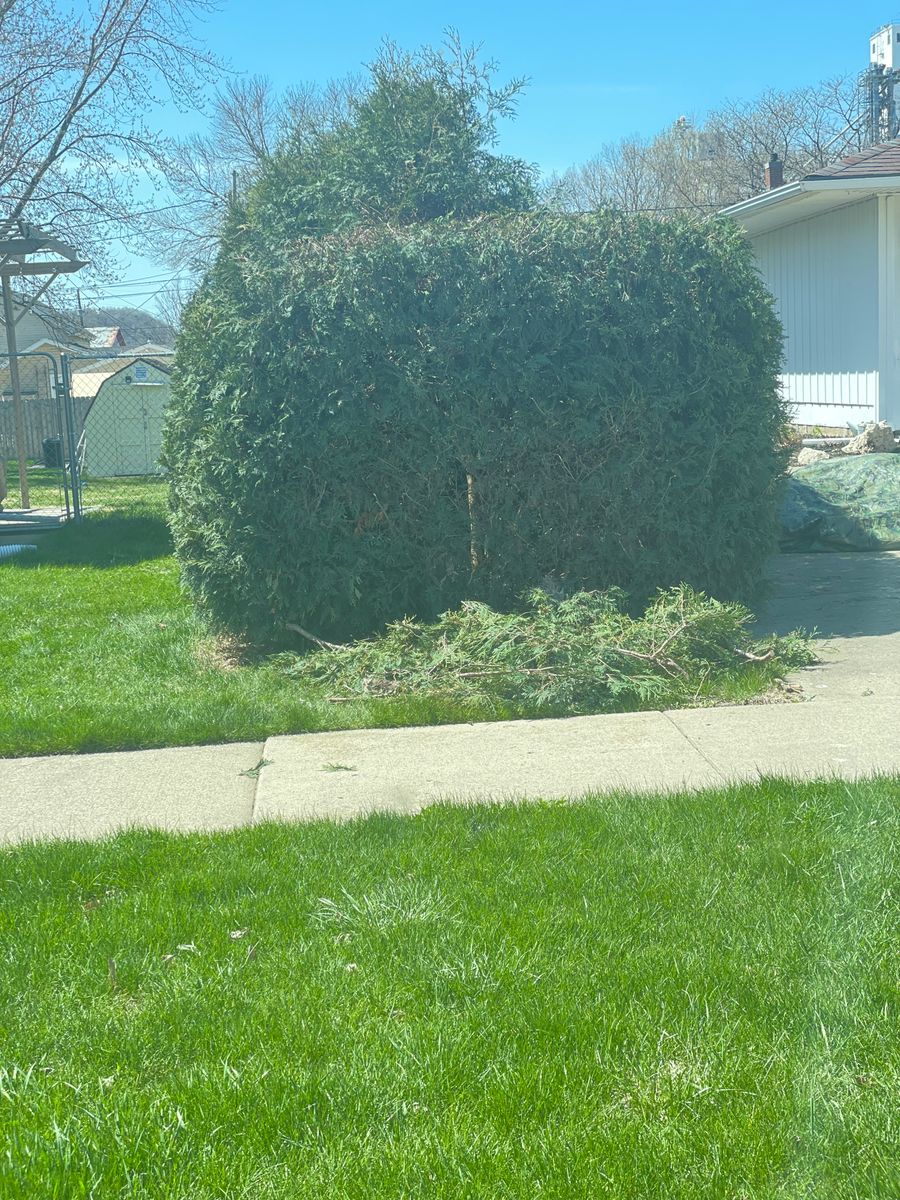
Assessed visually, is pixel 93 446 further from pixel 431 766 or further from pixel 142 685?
pixel 431 766

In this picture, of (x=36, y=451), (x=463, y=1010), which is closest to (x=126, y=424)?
(x=36, y=451)

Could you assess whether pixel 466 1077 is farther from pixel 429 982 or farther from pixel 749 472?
pixel 749 472

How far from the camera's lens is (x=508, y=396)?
25.9 ft

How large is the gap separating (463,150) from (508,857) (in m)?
6.24

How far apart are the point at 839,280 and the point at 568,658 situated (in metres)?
11.7

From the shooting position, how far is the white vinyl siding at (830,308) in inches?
631

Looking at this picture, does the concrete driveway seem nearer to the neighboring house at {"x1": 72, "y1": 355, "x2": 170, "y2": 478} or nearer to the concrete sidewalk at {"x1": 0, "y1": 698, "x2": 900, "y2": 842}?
the concrete sidewalk at {"x1": 0, "y1": 698, "x2": 900, "y2": 842}

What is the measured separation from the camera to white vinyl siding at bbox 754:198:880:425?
1603cm

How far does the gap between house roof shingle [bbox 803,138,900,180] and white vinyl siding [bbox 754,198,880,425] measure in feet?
1.54

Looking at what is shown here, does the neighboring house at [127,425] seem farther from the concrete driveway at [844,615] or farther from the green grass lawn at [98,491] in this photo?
the concrete driveway at [844,615]

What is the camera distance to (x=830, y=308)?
17.1 meters

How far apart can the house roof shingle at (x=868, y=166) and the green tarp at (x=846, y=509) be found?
4.24 metres

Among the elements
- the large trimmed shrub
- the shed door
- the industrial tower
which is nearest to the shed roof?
the large trimmed shrub

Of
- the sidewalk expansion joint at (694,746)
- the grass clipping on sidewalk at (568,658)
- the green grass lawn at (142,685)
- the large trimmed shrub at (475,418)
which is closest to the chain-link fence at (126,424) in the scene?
the green grass lawn at (142,685)
